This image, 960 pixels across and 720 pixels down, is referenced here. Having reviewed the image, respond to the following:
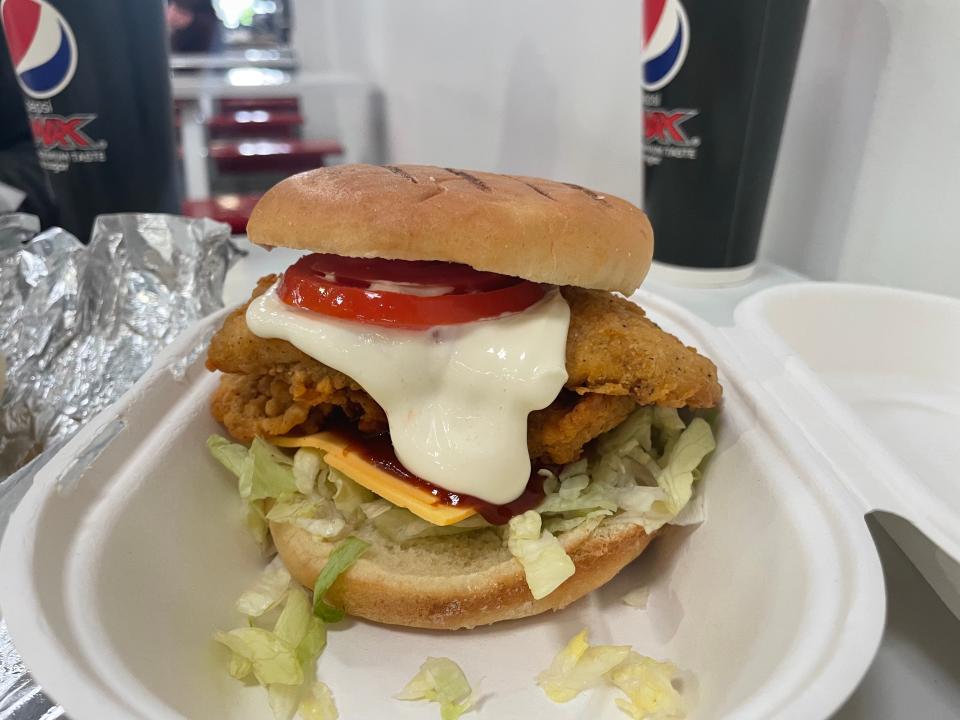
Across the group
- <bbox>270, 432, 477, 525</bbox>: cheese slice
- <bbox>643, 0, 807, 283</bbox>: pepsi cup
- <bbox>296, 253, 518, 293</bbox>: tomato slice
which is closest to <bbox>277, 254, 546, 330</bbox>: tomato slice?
<bbox>296, 253, 518, 293</bbox>: tomato slice

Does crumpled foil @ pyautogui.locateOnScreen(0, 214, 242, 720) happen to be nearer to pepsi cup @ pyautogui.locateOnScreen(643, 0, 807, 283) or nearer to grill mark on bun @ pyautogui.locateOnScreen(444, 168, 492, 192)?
grill mark on bun @ pyautogui.locateOnScreen(444, 168, 492, 192)

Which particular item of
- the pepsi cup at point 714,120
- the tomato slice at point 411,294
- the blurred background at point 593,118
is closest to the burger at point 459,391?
the tomato slice at point 411,294

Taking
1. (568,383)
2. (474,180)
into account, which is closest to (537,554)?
(568,383)

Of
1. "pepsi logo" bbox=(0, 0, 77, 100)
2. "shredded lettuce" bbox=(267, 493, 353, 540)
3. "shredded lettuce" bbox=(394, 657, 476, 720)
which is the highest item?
"pepsi logo" bbox=(0, 0, 77, 100)

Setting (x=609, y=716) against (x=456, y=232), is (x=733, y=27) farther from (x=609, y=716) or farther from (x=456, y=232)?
(x=609, y=716)

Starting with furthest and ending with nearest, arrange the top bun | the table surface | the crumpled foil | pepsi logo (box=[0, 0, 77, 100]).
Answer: pepsi logo (box=[0, 0, 77, 100])
the crumpled foil
the top bun
the table surface

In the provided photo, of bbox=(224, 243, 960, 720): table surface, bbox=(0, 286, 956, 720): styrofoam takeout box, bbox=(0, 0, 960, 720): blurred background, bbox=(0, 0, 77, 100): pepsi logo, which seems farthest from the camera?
bbox=(0, 0, 77, 100): pepsi logo
